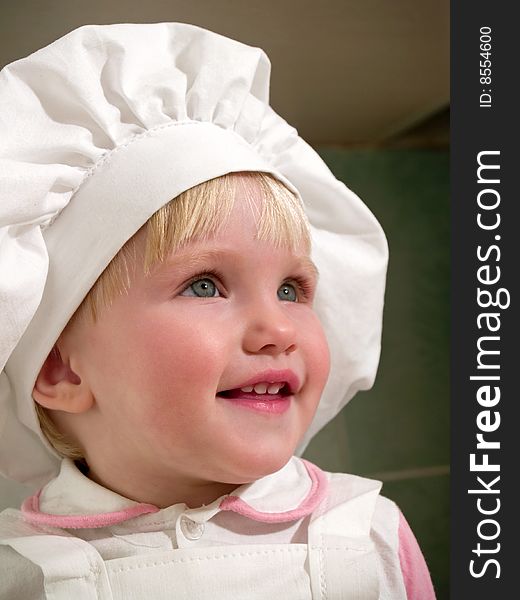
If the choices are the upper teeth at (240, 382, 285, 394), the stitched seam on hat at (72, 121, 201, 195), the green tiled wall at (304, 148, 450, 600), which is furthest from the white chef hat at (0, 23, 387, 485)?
the green tiled wall at (304, 148, 450, 600)

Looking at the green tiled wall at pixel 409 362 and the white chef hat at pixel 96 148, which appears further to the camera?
the green tiled wall at pixel 409 362

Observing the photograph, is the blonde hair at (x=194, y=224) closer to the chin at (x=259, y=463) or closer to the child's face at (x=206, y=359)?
the child's face at (x=206, y=359)

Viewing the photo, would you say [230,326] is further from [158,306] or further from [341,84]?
[341,84]

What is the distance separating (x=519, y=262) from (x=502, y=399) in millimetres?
85

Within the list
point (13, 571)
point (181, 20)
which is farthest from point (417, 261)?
point (13, 571)

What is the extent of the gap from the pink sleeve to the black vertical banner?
1.5 inches

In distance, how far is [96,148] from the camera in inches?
17.9

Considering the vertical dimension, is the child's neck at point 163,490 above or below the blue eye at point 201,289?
below

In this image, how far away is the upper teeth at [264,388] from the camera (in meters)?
0.43

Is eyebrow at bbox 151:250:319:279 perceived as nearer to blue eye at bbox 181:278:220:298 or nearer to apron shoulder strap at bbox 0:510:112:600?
blue eye at bbox 181:278:220:298

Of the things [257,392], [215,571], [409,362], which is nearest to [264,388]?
[257,392]

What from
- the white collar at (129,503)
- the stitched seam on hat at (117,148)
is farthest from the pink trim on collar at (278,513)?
the stitched seam on hat at (117,148)

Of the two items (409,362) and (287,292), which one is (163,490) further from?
(409,362)

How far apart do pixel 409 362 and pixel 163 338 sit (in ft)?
1.16
